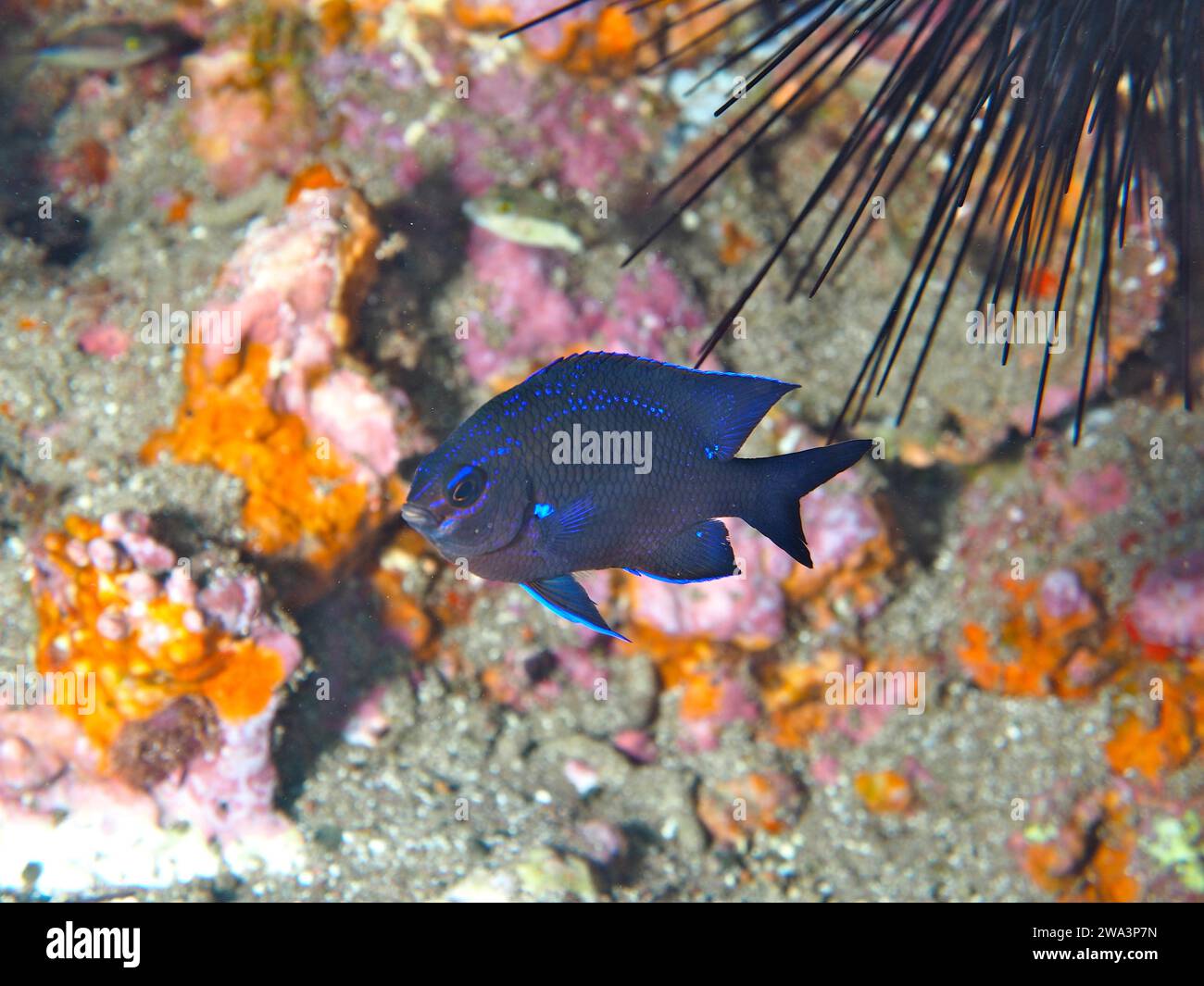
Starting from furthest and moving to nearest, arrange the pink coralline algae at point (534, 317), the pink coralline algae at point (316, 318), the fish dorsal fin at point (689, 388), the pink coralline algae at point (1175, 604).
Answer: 1. the pink coralline algae at point (534, 317)
2. the pink coralline algae at point (1175, 604)
3. the pink coralline algae at point (316, 318)
4. the fish dorsal fin at point (689, 388)

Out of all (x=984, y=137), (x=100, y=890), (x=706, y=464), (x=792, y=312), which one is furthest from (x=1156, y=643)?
(x=100, y=890)

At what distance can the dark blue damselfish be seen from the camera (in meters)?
2.04

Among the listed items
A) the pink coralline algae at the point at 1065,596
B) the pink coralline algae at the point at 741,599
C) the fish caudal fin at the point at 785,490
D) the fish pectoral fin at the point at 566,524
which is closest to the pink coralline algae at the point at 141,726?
the pink coralline algae at the point at 741,599

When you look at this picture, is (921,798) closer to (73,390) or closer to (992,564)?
(992,564)

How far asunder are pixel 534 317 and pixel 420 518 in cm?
247

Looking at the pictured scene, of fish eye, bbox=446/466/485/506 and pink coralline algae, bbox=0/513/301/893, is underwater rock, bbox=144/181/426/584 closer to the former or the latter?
pink coralline algae, bbox=0/513/301/893

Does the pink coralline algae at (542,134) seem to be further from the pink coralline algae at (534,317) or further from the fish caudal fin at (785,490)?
the fish caudal fin at (785,490)

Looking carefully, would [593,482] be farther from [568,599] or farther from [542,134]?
[542,134]

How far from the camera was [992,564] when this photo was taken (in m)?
4.35

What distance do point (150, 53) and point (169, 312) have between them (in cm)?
181

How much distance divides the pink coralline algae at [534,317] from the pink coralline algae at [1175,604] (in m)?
2.67

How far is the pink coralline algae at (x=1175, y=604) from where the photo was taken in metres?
3.98

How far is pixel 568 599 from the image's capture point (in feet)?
6.79

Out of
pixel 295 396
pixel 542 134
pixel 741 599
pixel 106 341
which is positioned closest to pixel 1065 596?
pixel 741 599
